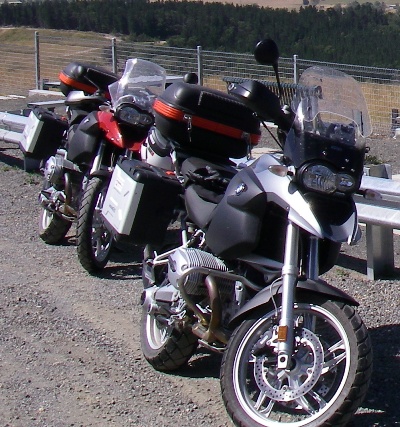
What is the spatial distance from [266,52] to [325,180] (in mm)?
595

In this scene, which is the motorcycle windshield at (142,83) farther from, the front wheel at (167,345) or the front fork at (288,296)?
the front fork at (288,296)

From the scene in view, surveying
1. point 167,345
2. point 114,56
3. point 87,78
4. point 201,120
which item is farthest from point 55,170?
point 114,56

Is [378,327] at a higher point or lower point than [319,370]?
lower

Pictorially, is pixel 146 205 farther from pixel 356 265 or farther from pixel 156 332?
pixel 356 265

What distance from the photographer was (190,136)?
18.2 ft

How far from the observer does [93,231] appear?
22.4 feet

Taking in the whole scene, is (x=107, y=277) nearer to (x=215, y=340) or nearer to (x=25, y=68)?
(x=215, y=340)

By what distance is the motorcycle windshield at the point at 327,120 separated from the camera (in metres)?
4.16

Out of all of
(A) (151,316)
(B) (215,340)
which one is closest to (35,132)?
(A) (151,316)

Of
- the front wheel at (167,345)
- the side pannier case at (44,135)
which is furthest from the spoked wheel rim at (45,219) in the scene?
the front wheel at (167,345)

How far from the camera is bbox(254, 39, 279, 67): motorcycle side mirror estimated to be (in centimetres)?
396

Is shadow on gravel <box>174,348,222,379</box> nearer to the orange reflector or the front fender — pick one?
the front fender

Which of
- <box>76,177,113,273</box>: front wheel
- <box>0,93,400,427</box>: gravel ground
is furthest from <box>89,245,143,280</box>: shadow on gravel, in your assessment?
<box>76,177,113,273</box>: front wheel

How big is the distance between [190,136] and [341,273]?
192 cm
